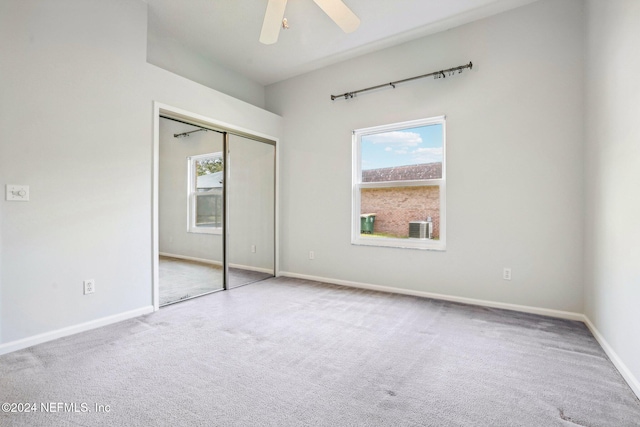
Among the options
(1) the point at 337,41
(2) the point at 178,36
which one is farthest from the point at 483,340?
(2) the point at 178,36

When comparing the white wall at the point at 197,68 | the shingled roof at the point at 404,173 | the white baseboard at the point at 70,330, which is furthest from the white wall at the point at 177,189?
the shingled roof at the point at 404,173

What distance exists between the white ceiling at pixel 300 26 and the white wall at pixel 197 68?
6 centimetres

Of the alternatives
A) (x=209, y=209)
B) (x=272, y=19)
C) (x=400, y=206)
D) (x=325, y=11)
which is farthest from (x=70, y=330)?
(x=400, y=206)

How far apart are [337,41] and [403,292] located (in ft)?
10.0

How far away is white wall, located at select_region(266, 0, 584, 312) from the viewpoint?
2877 millimetres

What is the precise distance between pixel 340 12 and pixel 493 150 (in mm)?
2057

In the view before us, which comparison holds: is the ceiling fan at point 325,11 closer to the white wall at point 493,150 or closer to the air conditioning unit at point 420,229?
the white wall at point 493,150

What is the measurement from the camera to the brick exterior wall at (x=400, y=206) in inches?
143

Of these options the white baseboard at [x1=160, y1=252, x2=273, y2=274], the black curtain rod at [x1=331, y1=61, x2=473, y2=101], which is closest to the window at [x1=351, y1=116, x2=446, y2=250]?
the black curtain rod at [x1=331, y1=61, x2=473, y2=101]

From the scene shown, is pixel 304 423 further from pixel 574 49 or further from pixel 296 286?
pixel 574 49

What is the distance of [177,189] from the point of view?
3.44 meters

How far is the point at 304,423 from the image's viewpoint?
1.50 m

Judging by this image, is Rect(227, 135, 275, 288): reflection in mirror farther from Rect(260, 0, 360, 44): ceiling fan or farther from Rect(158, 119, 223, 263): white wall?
Rect(260, 0, 360, 44): ceiling fan

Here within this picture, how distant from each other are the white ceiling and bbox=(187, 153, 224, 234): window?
133cm
